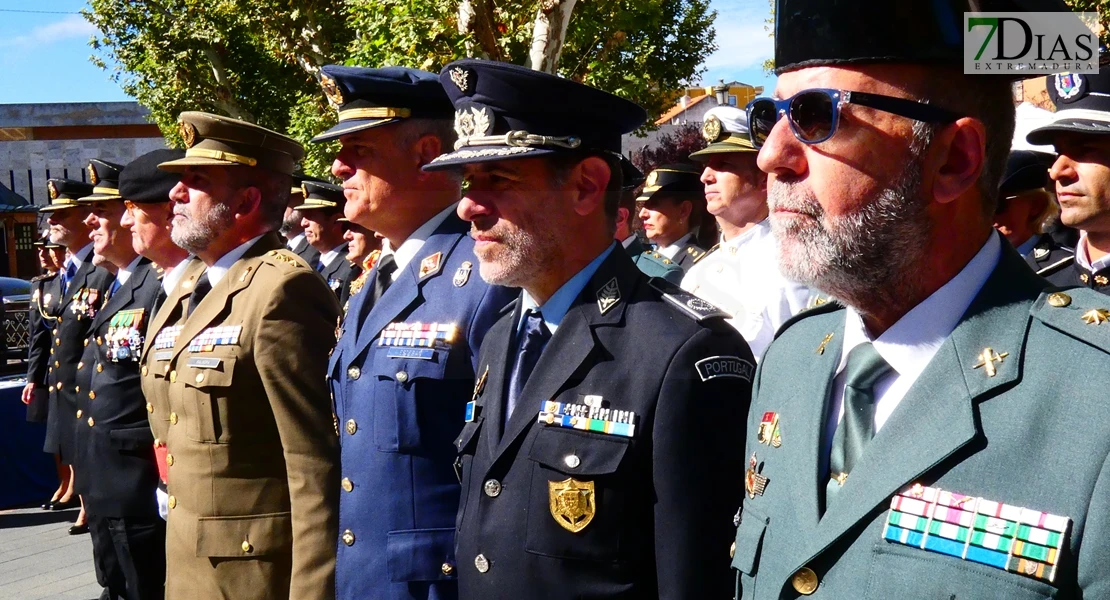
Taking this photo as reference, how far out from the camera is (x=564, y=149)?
2941 millimetres

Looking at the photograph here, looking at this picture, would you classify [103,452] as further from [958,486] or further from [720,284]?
[958,486]

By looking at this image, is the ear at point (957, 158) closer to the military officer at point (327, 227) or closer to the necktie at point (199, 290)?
the necktie at point (199, 290)

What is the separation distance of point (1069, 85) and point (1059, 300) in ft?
9.62

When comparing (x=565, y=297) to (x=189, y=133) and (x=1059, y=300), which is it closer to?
(x=1059, y=300)

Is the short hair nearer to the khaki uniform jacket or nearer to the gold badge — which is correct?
the gold badge

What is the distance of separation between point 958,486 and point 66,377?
7.71 metres

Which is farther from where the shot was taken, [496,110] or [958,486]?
[496,110]

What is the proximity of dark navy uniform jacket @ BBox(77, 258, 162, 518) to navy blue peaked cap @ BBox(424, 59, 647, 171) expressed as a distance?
2974 millimetres

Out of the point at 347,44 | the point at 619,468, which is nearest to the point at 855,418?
the point at 619,468

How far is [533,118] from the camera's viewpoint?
3.00m

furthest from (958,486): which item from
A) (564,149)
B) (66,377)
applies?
(66,377)

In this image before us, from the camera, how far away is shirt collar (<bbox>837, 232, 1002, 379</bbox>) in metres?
1.89

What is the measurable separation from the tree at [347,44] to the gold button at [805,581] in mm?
8939

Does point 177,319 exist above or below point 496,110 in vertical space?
below
